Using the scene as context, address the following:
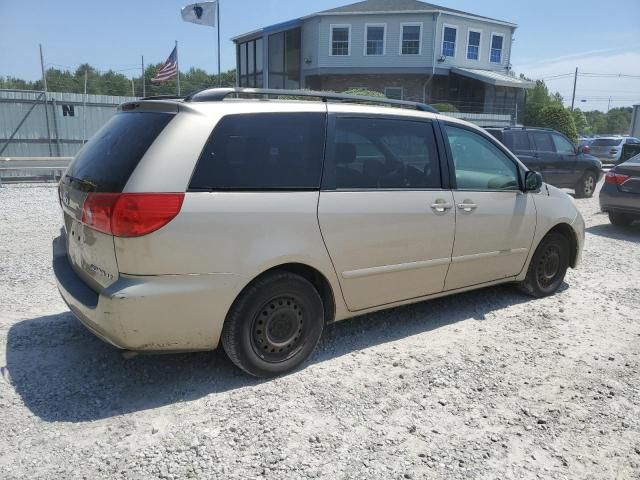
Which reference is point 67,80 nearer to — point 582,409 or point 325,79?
point 325,79

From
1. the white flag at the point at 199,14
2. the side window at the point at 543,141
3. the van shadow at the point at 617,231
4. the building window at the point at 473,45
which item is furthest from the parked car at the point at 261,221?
the building window at the point at 473,45

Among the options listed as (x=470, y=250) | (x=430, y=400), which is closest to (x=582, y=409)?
(x=430, y=400)

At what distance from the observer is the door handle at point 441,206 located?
402 centimetres

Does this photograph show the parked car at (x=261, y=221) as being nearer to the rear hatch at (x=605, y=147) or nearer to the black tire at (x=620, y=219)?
the black tire at (x=620, y=219)

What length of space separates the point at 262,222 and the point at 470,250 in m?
2.02

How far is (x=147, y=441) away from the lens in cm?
278

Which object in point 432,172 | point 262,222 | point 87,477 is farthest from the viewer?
point 432,172

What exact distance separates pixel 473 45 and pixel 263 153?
107ft

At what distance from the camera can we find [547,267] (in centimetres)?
523

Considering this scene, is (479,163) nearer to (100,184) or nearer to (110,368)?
(100,184)

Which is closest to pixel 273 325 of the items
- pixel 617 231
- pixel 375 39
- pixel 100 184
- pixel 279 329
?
pixel 279 329

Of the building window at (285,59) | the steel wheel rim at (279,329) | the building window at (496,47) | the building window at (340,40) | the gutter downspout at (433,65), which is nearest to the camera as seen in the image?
the steel wheel rim at (279,329)

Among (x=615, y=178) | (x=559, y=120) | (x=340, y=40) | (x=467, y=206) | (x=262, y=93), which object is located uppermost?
(x=340, y=40)

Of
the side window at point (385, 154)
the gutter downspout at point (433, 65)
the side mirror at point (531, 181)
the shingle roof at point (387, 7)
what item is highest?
the shingle roof at point (387, 7)
